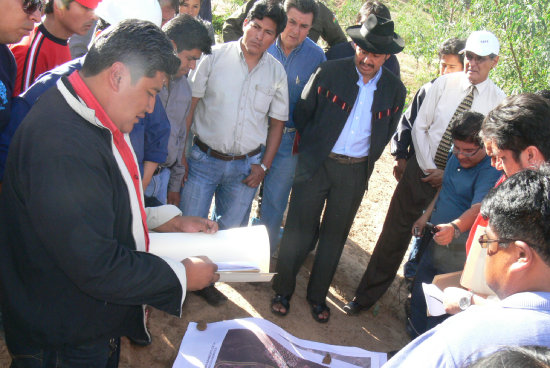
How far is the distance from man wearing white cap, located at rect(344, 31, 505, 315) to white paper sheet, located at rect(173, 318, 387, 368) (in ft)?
3.29

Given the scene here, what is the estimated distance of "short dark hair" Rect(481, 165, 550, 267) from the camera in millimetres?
1272

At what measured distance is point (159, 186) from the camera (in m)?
2.84

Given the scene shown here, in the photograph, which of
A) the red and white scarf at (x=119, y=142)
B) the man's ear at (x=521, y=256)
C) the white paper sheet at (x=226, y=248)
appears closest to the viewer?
the man's ear at (x=521, y=256)

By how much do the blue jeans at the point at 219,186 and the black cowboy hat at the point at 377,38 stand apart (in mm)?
1007

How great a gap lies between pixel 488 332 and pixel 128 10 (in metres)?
2.24

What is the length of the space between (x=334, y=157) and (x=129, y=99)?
1.87m

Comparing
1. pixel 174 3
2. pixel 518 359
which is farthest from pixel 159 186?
pixel 518 359

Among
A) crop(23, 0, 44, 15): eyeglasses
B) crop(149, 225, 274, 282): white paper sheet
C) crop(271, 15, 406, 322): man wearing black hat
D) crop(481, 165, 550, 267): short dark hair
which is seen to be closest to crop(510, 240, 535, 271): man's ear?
crop(481, 165, 550, 267): short dark hair

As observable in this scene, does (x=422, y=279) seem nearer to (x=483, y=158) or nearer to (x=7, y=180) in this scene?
(x=483, y=158)

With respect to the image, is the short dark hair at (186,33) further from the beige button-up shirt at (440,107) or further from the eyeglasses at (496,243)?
the eyeglasses at (496,243)

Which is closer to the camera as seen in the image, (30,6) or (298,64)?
(30,6)

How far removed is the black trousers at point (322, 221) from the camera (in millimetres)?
3234

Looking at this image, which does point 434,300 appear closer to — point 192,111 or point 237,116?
point 237,116

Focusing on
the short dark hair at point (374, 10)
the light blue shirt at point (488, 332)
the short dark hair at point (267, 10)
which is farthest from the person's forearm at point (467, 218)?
the short dark hair at point (374, 10)
